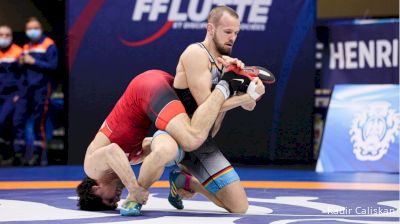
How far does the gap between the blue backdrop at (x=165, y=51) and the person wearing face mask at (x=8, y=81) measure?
2.49 ft

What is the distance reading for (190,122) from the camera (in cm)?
530

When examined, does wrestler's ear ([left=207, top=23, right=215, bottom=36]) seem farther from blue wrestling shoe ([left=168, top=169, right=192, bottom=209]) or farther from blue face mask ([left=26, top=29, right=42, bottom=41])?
blue face mask ([left=26, top=29, right=42, bottom=41])

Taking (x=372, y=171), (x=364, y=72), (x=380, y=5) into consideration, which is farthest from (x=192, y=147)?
(x=380, y=5)

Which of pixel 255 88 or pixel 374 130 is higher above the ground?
pixel 255 88

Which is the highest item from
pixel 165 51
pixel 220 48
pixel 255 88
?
pixel 165 51

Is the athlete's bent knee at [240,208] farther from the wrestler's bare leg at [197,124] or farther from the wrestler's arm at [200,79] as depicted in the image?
the wrestler's arm at [200,79]

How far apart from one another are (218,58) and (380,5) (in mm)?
8146

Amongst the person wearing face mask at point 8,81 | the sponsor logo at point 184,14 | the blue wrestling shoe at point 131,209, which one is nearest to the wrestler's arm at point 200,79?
the blue wrestling shoe at point 131,209

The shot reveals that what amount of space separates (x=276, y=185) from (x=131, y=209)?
2.76 meters

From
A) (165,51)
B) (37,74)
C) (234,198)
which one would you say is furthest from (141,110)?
(37,74)

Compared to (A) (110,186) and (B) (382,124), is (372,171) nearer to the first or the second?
(B) (382,124)

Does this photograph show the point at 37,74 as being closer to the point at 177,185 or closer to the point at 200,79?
the point at 177,185

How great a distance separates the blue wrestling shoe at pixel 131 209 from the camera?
518 cm

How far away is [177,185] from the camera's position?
5695 millimetres
